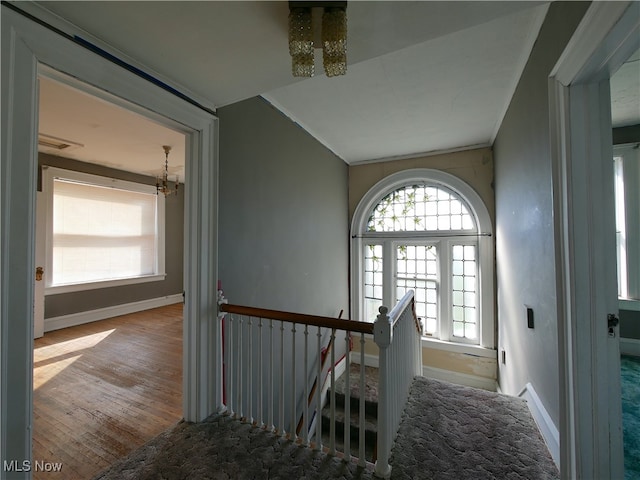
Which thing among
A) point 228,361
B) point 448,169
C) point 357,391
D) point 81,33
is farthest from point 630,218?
point 81,33

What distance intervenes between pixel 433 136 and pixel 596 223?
242cm

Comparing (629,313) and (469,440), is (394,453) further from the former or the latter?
(629,313)

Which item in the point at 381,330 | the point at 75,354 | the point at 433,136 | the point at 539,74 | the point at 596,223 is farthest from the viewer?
the point at 433,136

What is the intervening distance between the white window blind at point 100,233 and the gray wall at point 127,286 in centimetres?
21

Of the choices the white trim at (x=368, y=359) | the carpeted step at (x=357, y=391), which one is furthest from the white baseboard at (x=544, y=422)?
the white trim at (x=368, y=359)

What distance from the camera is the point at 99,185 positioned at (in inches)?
171

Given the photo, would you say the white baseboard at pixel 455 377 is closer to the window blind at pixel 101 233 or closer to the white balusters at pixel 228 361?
the white balusters at pixel 228 361

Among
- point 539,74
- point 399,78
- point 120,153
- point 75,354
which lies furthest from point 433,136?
point 75,354

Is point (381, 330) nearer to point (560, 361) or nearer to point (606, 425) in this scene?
point (560, 361)

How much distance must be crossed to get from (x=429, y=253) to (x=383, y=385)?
2893mm

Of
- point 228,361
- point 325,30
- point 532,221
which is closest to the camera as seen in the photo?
point 325,30

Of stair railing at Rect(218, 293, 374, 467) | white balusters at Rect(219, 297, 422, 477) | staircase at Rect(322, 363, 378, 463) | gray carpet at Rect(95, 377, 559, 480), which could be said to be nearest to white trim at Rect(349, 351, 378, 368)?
staircase at Rect(322, 363, 378, 463)

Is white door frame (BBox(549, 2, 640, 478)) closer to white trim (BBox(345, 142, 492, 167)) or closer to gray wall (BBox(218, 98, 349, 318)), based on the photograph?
gray wall (BBox(218, 98, 349, 318))

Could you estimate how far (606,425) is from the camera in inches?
42.7
